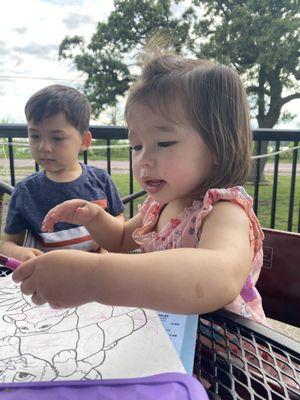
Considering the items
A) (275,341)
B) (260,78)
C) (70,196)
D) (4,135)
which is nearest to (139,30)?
(260,78)

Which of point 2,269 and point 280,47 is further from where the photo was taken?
point 280,47

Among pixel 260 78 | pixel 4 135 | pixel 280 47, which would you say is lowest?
pixel 4 135

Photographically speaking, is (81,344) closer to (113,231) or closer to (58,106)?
(113,231)

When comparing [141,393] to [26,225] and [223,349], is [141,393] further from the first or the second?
[26,225]

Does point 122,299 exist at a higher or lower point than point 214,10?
lower

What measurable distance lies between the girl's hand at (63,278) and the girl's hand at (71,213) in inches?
21.8

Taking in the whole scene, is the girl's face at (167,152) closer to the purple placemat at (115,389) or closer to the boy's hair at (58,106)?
A: the purple placemat at (115,389)

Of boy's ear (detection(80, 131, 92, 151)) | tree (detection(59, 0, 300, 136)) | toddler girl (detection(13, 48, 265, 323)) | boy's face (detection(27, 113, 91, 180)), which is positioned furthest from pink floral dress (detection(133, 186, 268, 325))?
tree (detection(59, 0, 300, 136))

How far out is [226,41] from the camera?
973cm

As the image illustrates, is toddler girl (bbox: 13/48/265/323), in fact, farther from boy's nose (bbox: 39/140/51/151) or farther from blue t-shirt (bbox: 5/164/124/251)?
boy's nose (bbox: 39/140/51/151)

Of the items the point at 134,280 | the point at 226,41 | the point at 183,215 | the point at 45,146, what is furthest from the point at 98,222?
the point at 226,41

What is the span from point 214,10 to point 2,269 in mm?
10937

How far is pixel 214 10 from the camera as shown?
10.2 meters

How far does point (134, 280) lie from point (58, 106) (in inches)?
45.0
